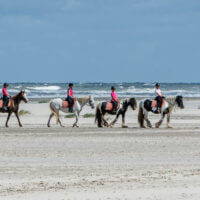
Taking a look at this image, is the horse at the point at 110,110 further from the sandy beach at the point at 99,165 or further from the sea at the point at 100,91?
the sea at the point at 100,91

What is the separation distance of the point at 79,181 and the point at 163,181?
4.88 feet

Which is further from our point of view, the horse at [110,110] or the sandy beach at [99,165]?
the horse at [110,110]

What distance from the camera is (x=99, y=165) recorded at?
13.7m

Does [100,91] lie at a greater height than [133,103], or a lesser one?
greater

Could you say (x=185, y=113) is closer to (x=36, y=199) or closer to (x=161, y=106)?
(x=161, y=106)

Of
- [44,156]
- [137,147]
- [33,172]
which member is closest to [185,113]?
[137,147]

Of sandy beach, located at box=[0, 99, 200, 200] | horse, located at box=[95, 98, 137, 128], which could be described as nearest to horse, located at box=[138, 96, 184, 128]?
horse, located at box=[95, 98, 137, 128]

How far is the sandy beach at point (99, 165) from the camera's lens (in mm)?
10023

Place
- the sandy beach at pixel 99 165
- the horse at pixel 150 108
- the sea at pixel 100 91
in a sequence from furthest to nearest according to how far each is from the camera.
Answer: the sea at pixel 100 91
the horse at pixel 150 108
the sandy beach at pixel 99 165

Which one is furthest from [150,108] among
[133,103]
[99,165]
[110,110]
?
[99,165]

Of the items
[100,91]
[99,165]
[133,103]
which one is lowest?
[99,165]

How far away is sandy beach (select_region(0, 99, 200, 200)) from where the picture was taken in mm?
10023

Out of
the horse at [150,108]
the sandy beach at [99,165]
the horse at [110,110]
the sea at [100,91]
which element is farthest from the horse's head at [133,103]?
the sea at [100,91]

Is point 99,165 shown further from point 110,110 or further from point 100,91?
point 100,91
